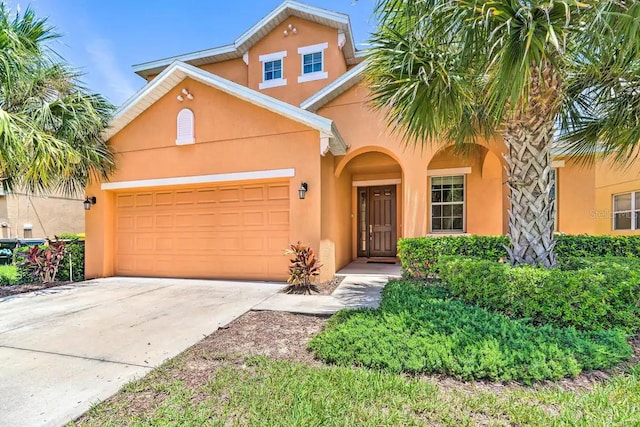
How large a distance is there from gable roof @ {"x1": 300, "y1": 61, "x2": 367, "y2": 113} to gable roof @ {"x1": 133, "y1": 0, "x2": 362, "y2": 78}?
11.9 ft

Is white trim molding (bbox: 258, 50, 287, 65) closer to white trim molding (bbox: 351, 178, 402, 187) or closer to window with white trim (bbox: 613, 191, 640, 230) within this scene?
white trim molding (bbox: 351, 178, 402, 187)

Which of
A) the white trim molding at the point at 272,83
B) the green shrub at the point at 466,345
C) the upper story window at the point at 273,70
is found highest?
the upper story window at the point at 273,70

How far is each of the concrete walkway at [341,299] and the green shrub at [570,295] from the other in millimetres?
2171

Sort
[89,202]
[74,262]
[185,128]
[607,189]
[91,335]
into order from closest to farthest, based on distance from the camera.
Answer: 1. [91,335]
2. [185,128]
3. [89,202]
4. [74,262]
5. [607,189]

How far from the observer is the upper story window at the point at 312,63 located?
12375 mm

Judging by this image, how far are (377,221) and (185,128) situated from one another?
298 inches

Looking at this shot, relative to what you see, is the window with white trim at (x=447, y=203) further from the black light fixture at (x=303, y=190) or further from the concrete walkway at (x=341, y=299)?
the black light fixture at (x=303, y=190)

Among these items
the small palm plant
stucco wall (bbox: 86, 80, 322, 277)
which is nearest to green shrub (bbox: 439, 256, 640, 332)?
the small palm plant

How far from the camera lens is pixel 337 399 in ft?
9.25

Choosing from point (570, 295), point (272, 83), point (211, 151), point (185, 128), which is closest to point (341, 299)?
point (570, 295)

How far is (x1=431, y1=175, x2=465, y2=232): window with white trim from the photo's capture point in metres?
10.2

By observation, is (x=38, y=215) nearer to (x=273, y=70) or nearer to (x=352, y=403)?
(x=273, y=70)

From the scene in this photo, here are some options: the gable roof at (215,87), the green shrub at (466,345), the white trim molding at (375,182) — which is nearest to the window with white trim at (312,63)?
the white trim molding at (375,182)

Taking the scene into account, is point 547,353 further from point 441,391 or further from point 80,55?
point 80,55
